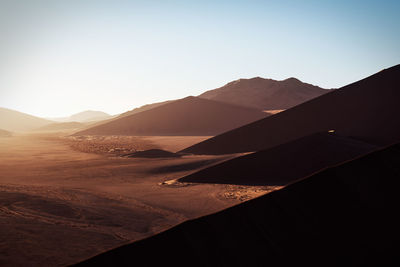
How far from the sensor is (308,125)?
2464cm

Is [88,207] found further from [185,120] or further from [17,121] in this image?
[17,121]

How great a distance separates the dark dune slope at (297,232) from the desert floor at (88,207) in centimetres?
312

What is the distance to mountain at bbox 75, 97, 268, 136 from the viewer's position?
56.0m

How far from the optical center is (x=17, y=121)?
16850 cm

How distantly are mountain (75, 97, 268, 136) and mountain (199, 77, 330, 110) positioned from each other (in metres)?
19.2

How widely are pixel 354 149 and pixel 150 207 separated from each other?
1050cm

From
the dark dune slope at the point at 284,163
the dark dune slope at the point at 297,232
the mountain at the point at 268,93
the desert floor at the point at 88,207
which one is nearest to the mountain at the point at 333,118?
the dark dune slope at the point at 284,163

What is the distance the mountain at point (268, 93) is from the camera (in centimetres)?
8441

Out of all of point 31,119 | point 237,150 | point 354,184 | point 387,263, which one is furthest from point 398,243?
point 31,119

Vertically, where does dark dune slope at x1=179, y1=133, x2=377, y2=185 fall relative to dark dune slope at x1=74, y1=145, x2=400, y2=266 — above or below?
below

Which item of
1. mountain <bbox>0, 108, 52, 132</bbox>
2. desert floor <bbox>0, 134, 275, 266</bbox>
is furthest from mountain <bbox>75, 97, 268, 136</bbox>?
mountain <bbox>0, 108, 52, 132</bbox>

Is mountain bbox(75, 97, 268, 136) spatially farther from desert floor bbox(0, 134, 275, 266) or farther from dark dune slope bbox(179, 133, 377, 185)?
desert floor bbox(0, 134, 275, 266)

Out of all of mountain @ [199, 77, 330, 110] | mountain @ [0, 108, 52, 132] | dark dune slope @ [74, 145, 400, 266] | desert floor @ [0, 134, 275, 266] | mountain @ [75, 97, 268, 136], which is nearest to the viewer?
dark dune slope @ [74, 145, 400, 266]

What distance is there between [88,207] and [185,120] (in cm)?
5047
